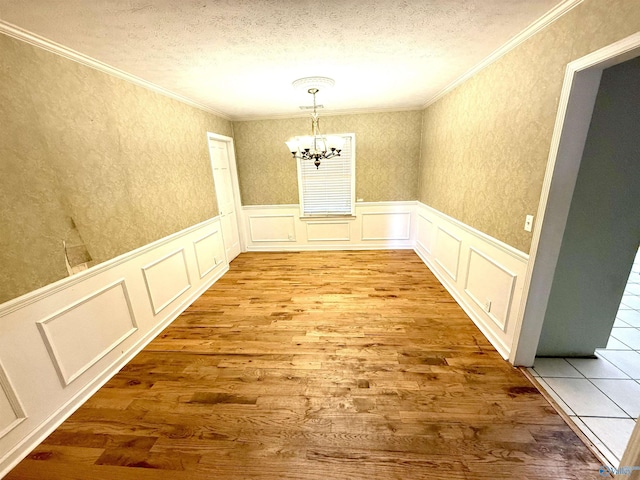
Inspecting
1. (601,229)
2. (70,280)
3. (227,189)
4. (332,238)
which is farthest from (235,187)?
(601,229)

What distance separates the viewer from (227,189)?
15.2 feet

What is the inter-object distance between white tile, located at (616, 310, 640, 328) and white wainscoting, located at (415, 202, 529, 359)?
1.57 m

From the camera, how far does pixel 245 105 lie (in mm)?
3703

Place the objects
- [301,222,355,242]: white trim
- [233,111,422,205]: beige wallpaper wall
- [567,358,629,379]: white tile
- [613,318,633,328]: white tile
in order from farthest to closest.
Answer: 1. [301,222,355,242]: white trim
2. [233,111,422,205]: beige wallpaper wall
3. [613,318,633,328]: white tile
4. [567,358,629,379]: white tile

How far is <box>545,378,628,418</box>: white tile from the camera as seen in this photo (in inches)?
66.2

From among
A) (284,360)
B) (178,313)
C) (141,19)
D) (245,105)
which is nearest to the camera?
(141,19)

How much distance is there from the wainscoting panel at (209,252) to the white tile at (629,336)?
469 centimetres

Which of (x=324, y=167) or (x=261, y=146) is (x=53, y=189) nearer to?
(x=261, y=146)

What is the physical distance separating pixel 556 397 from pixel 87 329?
3.54 metres

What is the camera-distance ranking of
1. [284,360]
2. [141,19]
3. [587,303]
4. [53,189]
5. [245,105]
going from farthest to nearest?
1. [245,105]
2. [284,360]
3. [587,303]
4. [53,189]
5. [141,19]

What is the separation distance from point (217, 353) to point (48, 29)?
262cm

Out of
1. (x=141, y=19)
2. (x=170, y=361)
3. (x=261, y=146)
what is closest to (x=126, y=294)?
(x=170, y=361)

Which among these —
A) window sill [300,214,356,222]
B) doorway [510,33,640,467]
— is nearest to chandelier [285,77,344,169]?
doorway [510,33,640,467]

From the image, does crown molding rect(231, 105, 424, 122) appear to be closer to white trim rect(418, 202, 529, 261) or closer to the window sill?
the window sill
